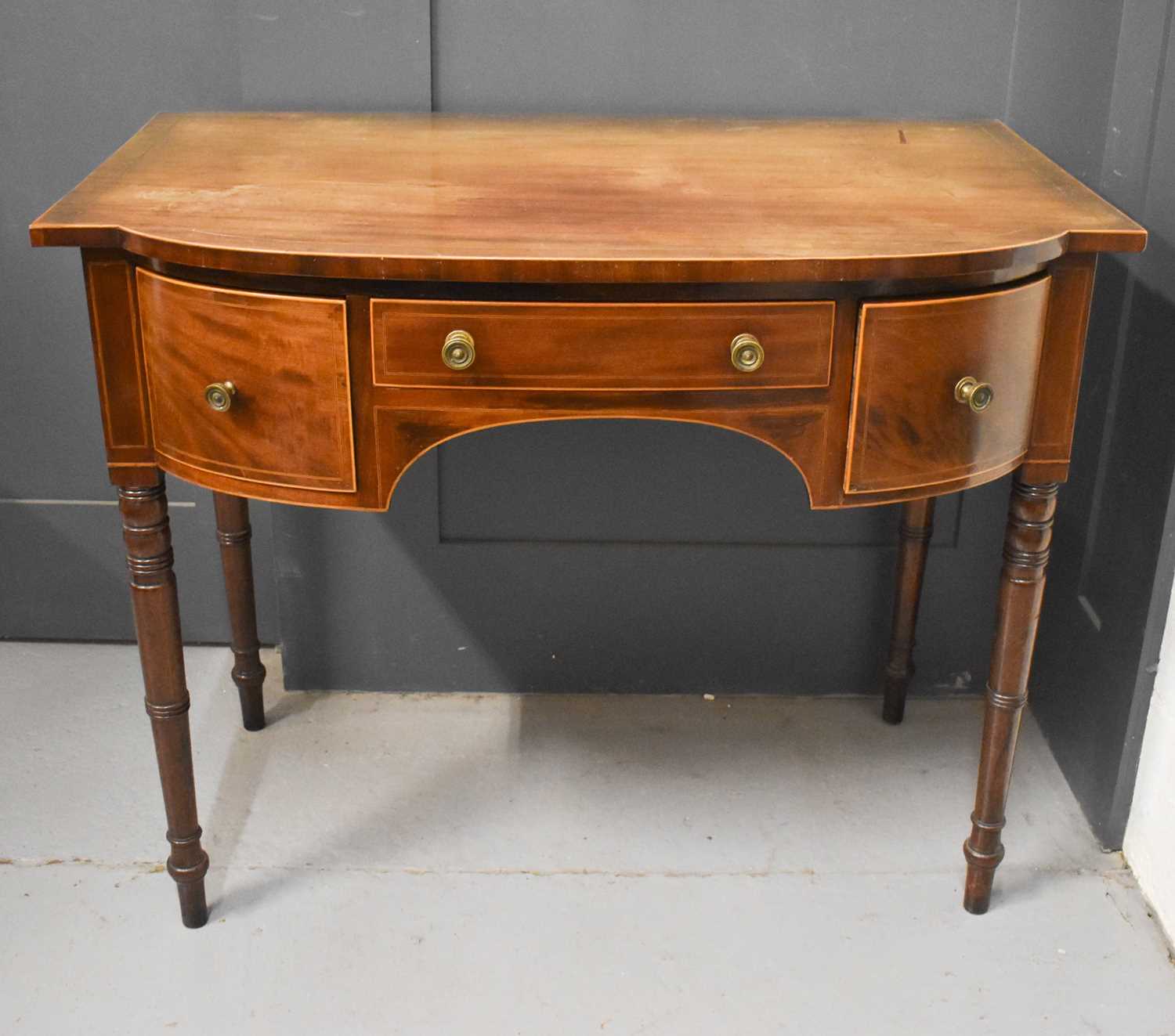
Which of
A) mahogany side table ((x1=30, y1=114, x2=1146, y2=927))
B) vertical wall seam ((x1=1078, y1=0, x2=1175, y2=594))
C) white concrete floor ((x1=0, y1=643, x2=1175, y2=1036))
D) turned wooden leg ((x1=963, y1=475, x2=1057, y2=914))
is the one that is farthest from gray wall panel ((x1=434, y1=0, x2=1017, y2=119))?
white concrete floor ((x1=0, y1=643, x2=1175, y2=1036))

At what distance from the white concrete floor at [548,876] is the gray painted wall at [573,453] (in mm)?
114

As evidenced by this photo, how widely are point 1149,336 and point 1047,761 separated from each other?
2.34 feet

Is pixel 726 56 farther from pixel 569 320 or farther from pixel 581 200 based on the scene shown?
pixel 569 320

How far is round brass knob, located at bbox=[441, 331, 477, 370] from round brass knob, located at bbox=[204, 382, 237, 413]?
241mm

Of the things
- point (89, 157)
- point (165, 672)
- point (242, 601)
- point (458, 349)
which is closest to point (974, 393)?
point (458, 349)

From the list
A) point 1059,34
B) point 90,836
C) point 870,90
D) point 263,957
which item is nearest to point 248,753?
point 90,836

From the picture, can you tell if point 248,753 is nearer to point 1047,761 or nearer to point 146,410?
point 146,410

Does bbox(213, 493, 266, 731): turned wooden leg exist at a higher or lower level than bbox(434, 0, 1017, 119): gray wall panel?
lower

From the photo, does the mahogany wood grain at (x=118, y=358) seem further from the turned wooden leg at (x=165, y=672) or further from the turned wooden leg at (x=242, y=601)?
the turned wooden leg at (x=242, y=601)

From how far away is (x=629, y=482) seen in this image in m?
2.33

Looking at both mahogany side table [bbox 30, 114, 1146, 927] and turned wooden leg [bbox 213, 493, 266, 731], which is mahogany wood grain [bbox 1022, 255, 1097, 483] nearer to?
mahogany side table [bbox 30, 114, 1146, 927]

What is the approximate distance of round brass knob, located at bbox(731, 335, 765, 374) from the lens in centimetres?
152

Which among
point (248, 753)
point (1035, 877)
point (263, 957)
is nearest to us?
point (263, 957)

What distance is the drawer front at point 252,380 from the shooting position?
5.04ft
